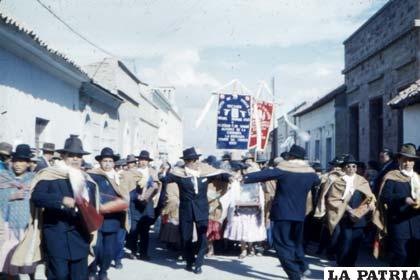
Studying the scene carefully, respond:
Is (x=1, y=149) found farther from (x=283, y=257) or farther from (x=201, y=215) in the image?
(x=283, y=257)

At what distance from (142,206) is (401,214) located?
4.68 m

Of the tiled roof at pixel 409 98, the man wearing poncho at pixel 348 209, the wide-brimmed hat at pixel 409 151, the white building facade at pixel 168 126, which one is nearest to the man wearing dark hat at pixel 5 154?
the man wearing poncho at pixel 348 209

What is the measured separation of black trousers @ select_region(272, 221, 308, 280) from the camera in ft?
25.6

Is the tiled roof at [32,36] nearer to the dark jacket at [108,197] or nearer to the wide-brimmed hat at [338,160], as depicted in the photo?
the dark jacket at [108,197]

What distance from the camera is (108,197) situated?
746 centimetres

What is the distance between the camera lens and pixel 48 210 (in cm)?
588

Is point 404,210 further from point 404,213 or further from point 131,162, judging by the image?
point 131,162

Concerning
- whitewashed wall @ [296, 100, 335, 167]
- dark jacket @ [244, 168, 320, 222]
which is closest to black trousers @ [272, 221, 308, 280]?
dark jacket @ [244, 168, 320, 222]

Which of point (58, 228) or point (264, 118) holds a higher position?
point (264, 118)

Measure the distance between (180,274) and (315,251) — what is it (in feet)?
11.7

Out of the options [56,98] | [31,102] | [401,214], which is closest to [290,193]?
[401,214]

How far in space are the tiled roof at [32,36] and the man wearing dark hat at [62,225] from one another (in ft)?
16.5

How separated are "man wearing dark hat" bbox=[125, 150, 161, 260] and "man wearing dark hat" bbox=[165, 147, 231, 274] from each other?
3.54 feet

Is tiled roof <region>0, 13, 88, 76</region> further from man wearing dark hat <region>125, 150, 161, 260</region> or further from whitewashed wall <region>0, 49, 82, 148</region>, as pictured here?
man wearing dark hat <region>125, 150, 161, 260</region>
